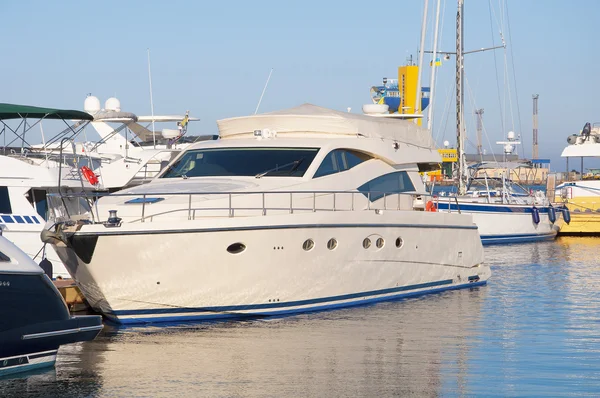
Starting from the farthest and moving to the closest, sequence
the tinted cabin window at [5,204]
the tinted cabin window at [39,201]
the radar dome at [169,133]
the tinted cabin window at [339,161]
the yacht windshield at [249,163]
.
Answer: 1. the radar dome at [169,133]
2. the tinted cabin window at [39,201]
3. the tinted cabin window at [5,204]
4. the tinted cabin window at [339,161]
5. the yacht windshield at [249,163]

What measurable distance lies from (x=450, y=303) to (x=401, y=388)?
637 centimetres

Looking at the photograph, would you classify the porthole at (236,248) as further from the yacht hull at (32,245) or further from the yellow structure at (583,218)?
the yellow structure at (583,218)

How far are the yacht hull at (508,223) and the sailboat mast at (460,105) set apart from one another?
254cm

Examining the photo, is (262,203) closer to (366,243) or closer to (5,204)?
(366,243)

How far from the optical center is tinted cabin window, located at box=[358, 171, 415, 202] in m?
15.4

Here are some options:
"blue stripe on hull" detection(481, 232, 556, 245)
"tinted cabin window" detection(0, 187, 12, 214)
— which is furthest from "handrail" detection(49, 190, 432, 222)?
"blue stripe on hull" detection(481, 232, 556, 245)

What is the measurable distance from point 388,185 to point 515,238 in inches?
693

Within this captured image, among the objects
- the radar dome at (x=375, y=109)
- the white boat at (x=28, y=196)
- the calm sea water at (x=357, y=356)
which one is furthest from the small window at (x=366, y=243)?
the white boat at (x=28, y=196)

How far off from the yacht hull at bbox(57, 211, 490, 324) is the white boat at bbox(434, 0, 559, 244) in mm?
15723

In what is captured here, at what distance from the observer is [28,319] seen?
964 centimetres

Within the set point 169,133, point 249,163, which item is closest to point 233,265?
point 249,163

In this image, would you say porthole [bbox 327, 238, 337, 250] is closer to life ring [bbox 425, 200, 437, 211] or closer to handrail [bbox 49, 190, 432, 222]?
handrail [bbox 49, 190, 432, 222]

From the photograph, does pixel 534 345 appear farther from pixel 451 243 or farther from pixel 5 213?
pixel 5 213

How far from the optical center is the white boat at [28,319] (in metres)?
9.42
